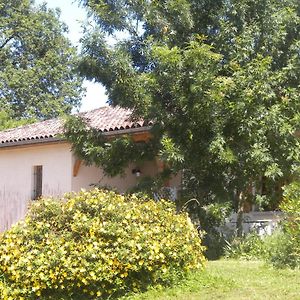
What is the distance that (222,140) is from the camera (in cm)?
930

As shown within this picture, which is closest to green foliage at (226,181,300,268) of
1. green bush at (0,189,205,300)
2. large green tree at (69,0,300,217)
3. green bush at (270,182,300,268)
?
green bush at (270,182,300,268)

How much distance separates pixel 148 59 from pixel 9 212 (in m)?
8.69

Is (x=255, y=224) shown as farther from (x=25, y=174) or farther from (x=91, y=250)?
(x=25, y=174)

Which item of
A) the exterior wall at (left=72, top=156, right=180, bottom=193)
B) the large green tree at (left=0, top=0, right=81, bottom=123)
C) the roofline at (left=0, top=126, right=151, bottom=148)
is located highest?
the large green tree at (left=0, top=0, right=81, bottom=123)

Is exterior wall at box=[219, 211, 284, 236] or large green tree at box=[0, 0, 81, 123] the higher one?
large green tree at box=[0, 0, 81, 123]

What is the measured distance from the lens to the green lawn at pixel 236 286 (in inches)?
256

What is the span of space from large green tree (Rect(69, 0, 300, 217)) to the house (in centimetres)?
113

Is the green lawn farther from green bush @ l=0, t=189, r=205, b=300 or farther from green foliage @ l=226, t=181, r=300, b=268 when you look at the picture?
green foliage @ l=226, t=181, r=300, b=268

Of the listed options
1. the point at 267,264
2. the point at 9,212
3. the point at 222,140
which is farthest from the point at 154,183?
the point at 9,212

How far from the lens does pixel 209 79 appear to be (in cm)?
912

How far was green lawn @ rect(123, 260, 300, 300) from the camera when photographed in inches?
256

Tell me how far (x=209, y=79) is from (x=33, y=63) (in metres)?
27.0

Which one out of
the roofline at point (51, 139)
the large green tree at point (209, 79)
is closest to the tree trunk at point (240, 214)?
the large green tree at point (209, 79)

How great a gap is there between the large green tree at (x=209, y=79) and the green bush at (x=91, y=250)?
2166 mm
